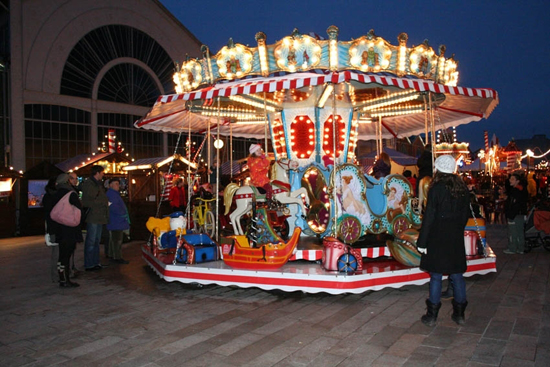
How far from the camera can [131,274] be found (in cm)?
803

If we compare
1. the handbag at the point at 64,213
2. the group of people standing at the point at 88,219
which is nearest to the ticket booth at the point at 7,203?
the group of people standing at the point at 88,219

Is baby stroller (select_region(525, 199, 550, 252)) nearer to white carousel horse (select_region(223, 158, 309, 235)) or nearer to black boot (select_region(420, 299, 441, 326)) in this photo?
white carousel horse (select_region(223, 158, 309, 235))

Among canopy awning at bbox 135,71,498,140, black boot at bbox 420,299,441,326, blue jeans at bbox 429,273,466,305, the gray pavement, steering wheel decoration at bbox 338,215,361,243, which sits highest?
canopy awning at bbox 135,71,498,140

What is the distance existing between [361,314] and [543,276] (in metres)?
3.74

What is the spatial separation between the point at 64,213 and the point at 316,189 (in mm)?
4272

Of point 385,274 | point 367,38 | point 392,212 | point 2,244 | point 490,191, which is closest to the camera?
point 385,274

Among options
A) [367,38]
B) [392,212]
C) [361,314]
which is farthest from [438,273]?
[367,38]

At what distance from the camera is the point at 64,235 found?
6781mm

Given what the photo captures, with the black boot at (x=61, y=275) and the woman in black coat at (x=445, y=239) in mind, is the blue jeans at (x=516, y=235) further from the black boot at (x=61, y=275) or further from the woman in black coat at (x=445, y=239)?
the black boot at (x=61, y=275)

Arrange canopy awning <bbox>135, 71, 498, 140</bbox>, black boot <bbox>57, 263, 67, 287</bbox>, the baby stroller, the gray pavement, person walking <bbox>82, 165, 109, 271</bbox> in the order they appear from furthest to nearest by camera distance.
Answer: the baby stroller
person walking <bbox>82, 165, 109, 271</bbox>
black boot <bbox>57, 263, 67, 287</bbox>
canopy awning <bbox>135, 71, 498, 140</bbox>
the gray pavement

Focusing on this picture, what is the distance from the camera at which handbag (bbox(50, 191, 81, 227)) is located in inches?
262

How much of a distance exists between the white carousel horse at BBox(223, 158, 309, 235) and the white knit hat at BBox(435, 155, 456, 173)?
335 cm

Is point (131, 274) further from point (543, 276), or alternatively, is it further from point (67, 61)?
point (67, 61)

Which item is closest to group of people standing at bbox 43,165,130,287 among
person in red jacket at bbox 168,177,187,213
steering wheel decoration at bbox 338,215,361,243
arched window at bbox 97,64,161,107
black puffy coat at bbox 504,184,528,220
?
person in red jacket at bbox 168,177,187,213
